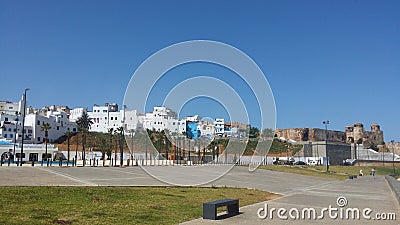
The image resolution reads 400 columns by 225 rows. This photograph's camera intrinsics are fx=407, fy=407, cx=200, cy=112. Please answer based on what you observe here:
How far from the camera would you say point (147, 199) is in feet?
51.1

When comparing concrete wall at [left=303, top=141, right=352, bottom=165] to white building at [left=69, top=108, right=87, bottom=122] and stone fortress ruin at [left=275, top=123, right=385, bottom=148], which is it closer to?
stone fortress ruin at [left=275, top=123, right=385, bottom=148]

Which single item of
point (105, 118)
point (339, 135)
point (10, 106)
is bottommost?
point (339, 135)

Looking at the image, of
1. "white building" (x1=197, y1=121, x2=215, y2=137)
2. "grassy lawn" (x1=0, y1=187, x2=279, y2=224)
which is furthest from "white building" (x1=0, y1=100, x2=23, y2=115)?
"grassy lawn" (x1=0, y1=187, x2=279, y2=224)

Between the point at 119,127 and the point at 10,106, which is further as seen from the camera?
the point at 10,106

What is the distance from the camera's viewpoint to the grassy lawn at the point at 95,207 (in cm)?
1066

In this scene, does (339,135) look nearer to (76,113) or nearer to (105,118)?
(105,118)

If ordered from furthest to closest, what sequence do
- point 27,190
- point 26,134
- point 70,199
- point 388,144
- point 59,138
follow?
point 388,144, point 59,138, point 26,134, point 27,190, point 70,199

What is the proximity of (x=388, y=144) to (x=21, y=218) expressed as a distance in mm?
195547

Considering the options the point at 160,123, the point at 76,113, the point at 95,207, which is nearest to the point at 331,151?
the point at 160,123

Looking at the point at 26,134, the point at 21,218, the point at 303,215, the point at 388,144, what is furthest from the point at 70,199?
the point at 388,144

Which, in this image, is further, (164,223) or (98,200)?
(98,200)

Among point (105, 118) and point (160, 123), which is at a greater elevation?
point (105, 118)

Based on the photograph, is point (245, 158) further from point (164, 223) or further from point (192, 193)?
point (164, 223)

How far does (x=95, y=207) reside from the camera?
12656 millimetres
